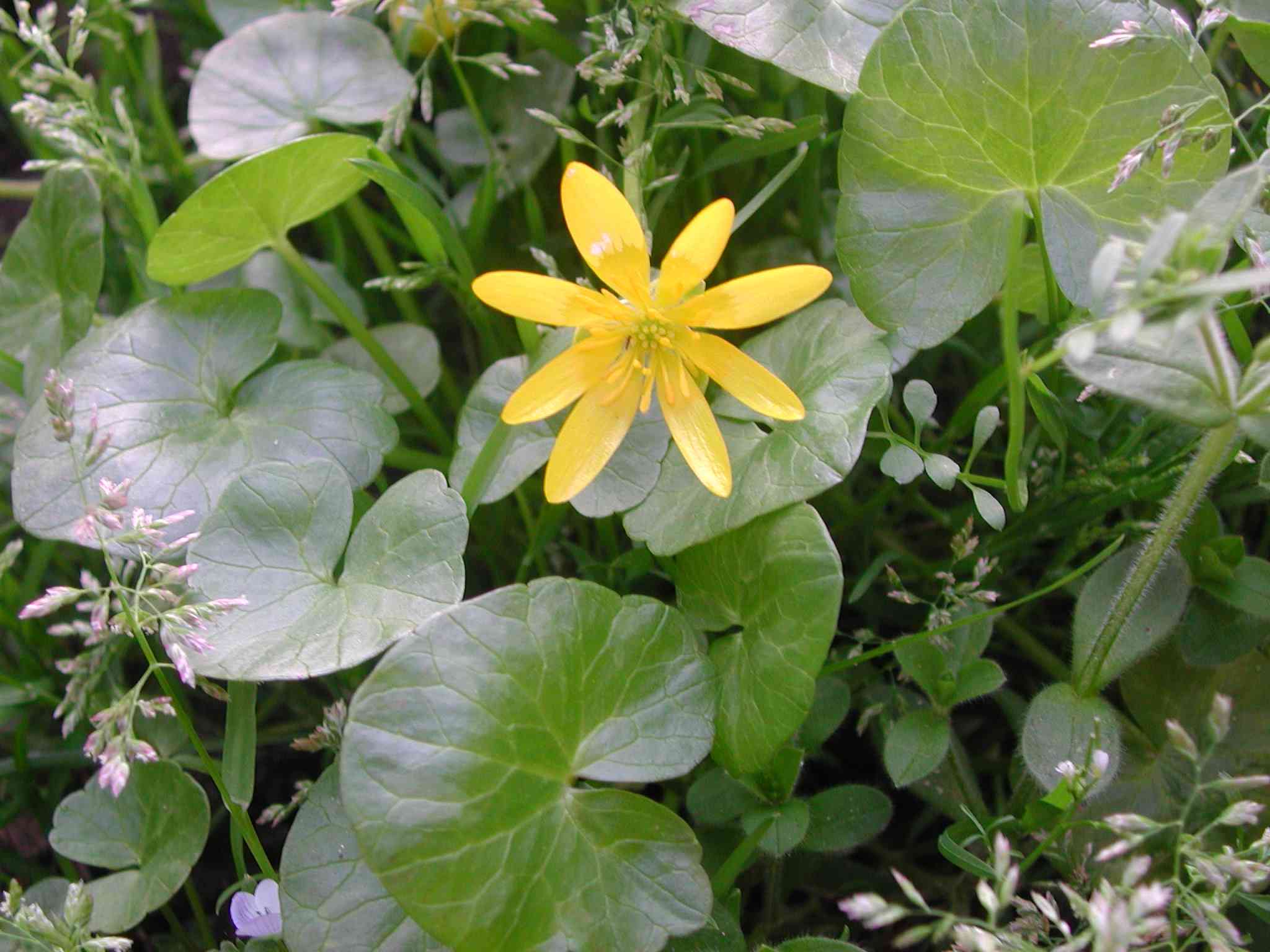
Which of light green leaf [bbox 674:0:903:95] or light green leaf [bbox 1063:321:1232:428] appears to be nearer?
light green leaf [bbox 1063:321:1232:428]

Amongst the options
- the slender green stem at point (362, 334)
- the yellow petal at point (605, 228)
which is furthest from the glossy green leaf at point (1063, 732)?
the slender green stem at point (362, 334)

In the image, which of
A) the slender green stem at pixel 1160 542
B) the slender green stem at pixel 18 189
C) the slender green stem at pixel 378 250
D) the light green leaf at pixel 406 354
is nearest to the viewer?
the slender green stem at pixel 1160 542

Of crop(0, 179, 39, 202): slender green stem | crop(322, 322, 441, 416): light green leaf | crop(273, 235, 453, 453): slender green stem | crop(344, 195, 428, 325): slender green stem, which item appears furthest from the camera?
crop(0, 179, 39, 202): slender green stem

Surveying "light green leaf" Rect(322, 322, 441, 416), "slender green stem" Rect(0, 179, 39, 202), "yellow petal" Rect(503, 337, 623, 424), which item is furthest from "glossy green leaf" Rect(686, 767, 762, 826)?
"slender green stem" Rect(0, 179, 39, 202)

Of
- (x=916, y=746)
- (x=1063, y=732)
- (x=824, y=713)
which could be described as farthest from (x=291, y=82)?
(x=1063, y=732)

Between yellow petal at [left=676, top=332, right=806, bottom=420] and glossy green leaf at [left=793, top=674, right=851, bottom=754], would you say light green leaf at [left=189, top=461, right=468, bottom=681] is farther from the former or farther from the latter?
glossy green leaf at [left=793, top=674, right=851, bottom=754]

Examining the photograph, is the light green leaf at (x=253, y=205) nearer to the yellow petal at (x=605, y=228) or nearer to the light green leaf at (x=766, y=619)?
the yellow petal at (x=605, y=228)

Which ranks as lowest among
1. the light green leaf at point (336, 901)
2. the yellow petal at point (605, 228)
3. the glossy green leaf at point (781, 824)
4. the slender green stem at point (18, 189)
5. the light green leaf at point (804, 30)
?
the light green leaf at point (336, 901)

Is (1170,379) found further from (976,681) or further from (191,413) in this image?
(191,413)
